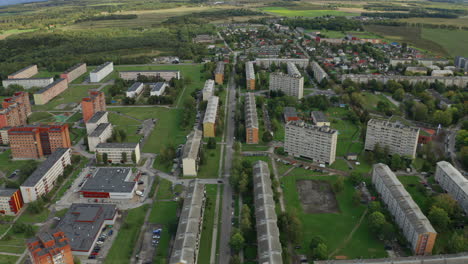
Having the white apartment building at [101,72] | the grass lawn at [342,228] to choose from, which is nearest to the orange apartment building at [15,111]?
the white apartment building at [101,72]

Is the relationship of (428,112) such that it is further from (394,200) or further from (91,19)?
(91,19)

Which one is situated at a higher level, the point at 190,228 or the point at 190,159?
the point at 190,159

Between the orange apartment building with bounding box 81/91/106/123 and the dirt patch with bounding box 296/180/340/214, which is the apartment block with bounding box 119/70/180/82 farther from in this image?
the dirt patch with bounding box 296/180/340/214

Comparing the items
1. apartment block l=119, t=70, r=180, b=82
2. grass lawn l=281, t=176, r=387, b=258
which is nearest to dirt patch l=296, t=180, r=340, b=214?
grass lawn l=281, t=176, r=387, b=258

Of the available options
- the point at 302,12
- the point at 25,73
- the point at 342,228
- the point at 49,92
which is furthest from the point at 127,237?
the point at 302,12

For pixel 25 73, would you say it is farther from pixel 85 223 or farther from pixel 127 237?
pixel 127 237

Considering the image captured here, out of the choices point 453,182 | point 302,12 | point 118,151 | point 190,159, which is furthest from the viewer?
point 302,12
